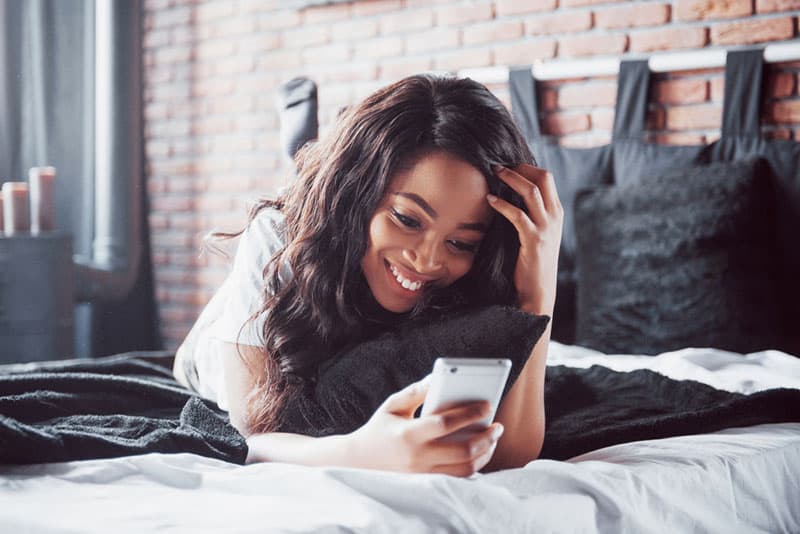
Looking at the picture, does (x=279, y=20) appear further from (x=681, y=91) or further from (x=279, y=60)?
(x=681, y=91)

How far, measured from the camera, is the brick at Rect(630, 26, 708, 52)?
8.08ft

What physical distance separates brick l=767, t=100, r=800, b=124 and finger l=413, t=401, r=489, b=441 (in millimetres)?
1691

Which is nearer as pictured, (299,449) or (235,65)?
(299,449)

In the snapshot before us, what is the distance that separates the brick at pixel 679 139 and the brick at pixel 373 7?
105cm

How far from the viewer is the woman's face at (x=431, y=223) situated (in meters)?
1.23

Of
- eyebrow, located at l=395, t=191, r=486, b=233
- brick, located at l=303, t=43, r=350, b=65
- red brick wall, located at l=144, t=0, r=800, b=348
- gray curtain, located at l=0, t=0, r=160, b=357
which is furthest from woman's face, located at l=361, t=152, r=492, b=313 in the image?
gray curtain, located at l=0, t=0, r=160, b=357

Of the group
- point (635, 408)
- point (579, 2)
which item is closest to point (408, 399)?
point (635, 408)

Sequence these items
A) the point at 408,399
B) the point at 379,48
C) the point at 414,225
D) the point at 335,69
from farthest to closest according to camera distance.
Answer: the point at 335,69 → the point at 379,48 → the point at 414,225 → the point at 408,399

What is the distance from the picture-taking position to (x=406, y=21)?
3102 mm

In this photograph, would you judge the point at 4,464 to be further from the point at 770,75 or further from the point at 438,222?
the point at 770,75

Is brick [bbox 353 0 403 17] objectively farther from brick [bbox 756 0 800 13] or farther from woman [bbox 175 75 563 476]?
woman [bbox 175 75 563 476]

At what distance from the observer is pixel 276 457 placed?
3.84 feet

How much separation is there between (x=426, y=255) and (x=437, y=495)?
1.27 feet

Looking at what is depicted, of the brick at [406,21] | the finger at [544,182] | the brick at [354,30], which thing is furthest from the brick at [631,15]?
the finger at [544,182]
